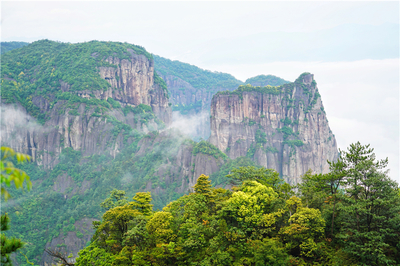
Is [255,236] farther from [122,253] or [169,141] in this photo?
[169,141]

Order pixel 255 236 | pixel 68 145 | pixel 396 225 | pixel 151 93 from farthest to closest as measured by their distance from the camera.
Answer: pixel 151 93
pixel 68 145
pixel 255 236
pixel 396 225

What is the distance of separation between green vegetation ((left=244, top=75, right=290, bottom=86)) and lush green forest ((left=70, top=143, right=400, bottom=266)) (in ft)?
534

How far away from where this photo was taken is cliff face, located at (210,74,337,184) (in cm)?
11706

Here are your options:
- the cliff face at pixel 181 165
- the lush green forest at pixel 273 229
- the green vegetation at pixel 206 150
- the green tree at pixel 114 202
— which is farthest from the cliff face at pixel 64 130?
the lush green forest at pixel 273 229

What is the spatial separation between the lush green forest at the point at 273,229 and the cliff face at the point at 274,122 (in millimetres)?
86926

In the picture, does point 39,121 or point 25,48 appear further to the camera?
point 25,48

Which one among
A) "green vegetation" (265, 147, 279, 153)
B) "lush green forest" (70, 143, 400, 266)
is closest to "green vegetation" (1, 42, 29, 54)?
"green vegetation" (265, 147, 279, 153)

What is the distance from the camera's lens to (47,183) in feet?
322

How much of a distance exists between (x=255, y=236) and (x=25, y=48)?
154627 mm

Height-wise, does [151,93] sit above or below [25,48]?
below

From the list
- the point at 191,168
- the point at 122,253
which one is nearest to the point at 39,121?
the point at 191,168

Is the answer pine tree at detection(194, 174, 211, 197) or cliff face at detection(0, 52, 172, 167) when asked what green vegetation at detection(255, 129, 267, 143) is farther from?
pine tree at detection(194, 174, 211, 197)

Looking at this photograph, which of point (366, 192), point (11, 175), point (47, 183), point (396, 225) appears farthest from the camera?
point (47, 183)

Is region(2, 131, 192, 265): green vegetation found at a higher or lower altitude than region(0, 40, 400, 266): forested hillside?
lower
